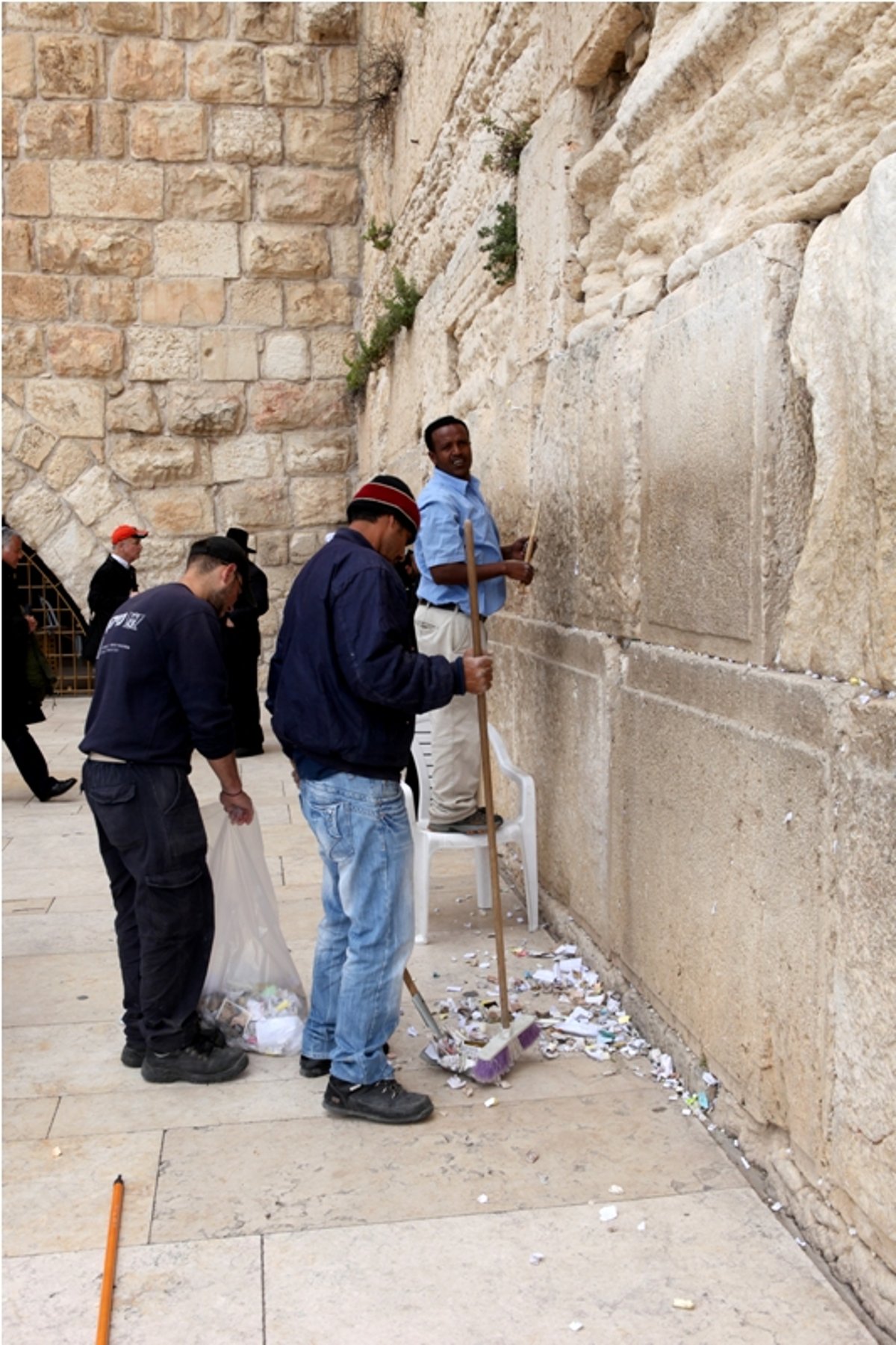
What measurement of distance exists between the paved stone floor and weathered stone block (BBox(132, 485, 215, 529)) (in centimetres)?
734

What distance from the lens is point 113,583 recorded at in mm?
8516

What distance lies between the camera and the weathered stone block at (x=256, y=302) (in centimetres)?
1071

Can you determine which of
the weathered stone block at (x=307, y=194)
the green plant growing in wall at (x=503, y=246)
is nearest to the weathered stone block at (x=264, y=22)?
the weathered stone block at (x=307, y=194)

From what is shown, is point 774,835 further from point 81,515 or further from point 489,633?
point 81,515

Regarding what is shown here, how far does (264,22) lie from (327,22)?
1.71 feet

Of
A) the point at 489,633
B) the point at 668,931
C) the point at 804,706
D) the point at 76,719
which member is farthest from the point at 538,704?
the point at 76,719

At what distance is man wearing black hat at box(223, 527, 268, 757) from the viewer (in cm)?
875

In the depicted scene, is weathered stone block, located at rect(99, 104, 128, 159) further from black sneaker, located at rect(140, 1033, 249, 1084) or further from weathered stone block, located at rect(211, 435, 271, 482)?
black sneaker, located at rect(140, 1033, 249, 1084)

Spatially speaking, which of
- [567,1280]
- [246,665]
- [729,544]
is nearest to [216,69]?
[246,665]

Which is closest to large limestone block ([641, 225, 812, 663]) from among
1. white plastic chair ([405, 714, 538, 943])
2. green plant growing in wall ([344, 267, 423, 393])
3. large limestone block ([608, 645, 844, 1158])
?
large limestone block ([608, 645, 844, 1158])

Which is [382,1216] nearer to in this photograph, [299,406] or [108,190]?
[299,406]

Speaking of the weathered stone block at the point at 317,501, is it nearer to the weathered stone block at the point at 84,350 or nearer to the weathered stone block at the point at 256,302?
the weathered stone block at the point at 256,302

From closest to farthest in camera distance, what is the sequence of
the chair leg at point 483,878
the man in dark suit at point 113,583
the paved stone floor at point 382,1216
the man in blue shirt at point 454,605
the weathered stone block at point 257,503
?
the paved stone floor at point 382,1216
the man in blue shirt at point 454,605
the chair leg at point 483,878
the man in dark suit at point 113,583
the weathered stone block at point 257,503

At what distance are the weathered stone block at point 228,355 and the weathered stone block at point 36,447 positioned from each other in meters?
1.38
